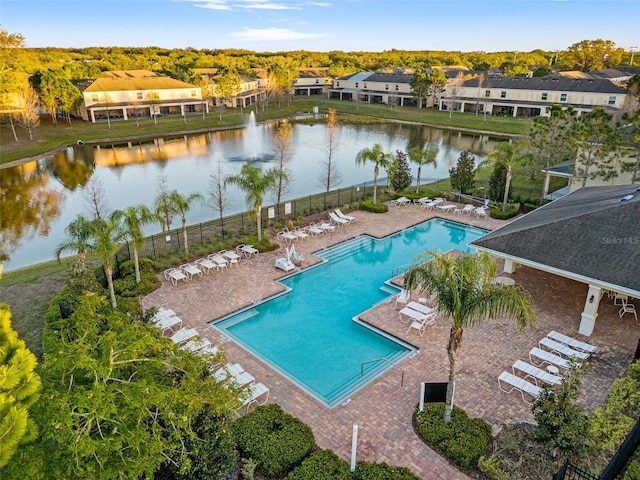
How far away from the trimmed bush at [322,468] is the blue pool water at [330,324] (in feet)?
7.70

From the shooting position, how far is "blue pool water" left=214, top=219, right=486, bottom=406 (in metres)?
13.1

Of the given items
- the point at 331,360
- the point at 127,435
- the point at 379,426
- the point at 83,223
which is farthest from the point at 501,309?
the point at 83,223

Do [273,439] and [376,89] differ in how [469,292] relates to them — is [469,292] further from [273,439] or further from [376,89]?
[376,89]

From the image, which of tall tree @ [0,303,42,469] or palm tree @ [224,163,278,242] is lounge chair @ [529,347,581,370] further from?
palm tree @ [224,163,278,242]

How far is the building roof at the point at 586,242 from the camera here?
45.4 ft

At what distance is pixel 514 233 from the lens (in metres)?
16.3

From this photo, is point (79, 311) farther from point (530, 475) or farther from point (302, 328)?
point (530, 475)

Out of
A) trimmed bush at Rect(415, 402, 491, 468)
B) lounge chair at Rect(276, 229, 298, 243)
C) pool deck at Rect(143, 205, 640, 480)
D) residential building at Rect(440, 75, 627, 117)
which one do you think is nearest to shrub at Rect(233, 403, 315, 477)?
pool deck at Rect(143, 205, 640, 480)

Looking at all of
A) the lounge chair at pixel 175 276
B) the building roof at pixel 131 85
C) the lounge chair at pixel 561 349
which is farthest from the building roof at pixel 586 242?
the building roof at pixel 131 85

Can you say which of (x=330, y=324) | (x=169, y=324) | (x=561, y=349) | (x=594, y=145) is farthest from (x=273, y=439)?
(x=594, y=145)

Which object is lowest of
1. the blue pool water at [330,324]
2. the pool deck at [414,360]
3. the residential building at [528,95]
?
the blue pool water at [330,324]

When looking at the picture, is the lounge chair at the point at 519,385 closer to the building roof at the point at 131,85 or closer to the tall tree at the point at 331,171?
the tall tree at the point at 331,171

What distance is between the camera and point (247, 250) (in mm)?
20391

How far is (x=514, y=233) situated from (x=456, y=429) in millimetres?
8690
